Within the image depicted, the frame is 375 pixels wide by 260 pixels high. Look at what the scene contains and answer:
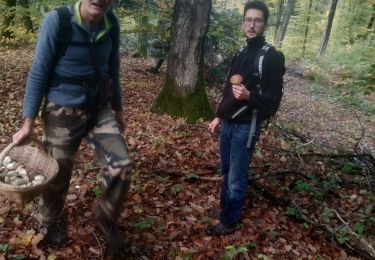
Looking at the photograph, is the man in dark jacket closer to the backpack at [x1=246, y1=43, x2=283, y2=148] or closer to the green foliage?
the backpack at [x1=246, y1=43, x2=283, y2=148]

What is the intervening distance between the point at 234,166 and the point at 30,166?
2141 millimetres

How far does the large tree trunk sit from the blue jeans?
3.65m

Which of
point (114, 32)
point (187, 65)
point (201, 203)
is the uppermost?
point (114, 32)

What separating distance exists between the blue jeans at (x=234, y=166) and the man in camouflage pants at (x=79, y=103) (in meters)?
1.26

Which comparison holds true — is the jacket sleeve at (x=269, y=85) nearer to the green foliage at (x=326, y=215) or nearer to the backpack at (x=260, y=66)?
the backpack at (x=260, y=66)

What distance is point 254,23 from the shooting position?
3928 mm

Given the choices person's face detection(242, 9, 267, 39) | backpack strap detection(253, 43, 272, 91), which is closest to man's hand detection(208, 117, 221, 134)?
backpack strap detection(253, 43, 272, 91)

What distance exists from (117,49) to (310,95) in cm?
1760

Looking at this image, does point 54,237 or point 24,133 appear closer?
point 24,133

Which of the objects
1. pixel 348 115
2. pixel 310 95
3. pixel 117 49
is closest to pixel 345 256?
pixel 117 49

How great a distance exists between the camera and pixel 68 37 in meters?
3.23

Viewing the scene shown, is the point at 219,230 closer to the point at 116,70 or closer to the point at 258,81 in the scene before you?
the point at 258,81

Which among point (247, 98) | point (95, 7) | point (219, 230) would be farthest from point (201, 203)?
point (95, 7)

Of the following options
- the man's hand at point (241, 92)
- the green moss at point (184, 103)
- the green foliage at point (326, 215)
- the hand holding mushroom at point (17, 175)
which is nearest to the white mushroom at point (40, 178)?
the hand holding mushroom at point (17, 175)
